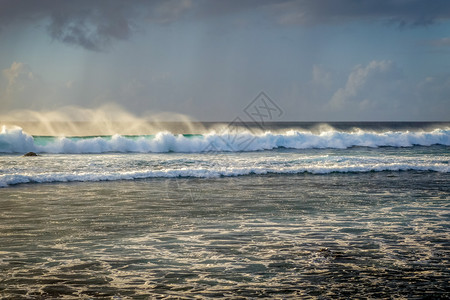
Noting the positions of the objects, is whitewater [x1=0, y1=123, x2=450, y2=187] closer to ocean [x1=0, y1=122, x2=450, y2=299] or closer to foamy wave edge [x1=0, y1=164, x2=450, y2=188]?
foamy wave edge [x1=0, y1=164, x2=450, y2=188]

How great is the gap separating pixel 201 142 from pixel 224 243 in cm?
3183

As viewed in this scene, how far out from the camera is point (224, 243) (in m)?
9.18

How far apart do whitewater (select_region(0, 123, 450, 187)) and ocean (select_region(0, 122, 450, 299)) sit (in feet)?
1.72

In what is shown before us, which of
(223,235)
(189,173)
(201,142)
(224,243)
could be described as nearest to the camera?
(224,243)

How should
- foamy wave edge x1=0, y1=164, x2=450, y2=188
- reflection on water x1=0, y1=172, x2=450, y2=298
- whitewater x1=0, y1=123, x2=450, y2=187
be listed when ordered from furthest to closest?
whitewater x1=0, y1=123, x2=450, y2=187 → foamy wave edge x1=0, y1=164, x2=450, y2=188 → reflection on water x1=0, y1=172, x2=450, y2=298

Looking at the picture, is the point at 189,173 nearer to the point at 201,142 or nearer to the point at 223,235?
the point at 223,235

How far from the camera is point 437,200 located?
14.6m

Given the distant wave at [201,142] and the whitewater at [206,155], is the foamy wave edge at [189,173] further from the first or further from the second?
the distant wave at [201,142]

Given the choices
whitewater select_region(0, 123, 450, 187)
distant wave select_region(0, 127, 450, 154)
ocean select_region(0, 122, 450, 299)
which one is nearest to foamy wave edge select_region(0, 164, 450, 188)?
whitewater select_region(0, 123, 450, 187)

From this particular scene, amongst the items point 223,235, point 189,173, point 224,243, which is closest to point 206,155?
point 189,173

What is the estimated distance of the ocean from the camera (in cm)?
676

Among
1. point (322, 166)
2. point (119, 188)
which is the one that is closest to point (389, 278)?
point (119, 188)

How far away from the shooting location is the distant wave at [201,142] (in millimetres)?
36344

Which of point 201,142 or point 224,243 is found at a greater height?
point 201,142
